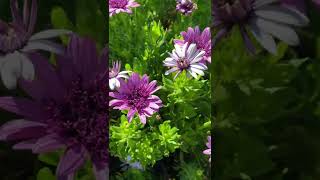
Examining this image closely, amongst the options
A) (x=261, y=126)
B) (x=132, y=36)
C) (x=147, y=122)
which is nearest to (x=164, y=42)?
(x=132, y=36)

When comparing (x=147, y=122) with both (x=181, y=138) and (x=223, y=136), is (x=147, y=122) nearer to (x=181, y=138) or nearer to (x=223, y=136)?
(x=181, y=138)

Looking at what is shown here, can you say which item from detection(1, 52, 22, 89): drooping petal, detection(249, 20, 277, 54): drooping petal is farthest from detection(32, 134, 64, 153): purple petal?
detection(249, 20, 277, 54): drooping petal

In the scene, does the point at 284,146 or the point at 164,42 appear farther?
the point at 164,42

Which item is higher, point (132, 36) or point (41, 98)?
point (132, 36)

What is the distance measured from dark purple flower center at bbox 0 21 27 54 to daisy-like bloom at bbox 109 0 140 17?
0.30m

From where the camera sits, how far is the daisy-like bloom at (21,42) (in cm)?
174

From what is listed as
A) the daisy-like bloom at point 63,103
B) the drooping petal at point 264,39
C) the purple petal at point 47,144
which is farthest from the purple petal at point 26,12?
the drooping petal at point 264,39

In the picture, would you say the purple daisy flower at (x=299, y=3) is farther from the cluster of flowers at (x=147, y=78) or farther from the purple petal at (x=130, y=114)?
the purple petal at (x=130, y=114)

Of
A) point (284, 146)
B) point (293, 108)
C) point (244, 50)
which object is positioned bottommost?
point (284, 146)

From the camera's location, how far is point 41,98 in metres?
1.75

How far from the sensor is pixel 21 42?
1752 millimetres

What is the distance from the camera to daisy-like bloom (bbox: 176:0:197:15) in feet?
6.41

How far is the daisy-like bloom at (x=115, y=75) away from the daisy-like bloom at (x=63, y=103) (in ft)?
0.25

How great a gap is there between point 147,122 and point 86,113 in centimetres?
23
